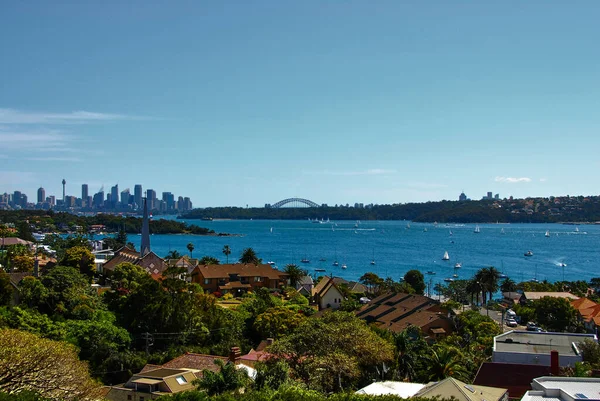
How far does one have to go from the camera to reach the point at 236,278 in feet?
169

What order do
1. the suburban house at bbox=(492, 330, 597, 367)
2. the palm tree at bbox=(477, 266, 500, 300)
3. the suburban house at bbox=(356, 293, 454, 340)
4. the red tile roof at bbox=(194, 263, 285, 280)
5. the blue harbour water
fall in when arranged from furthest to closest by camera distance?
1. the blue harbour water
2. the palm tree at bbox=(477, 266, 500, 300)
3. the red tile roof at bbox=(194, 263, 285, 280)
4. the suburban house at bbox=(356, 293, 454, 340)
5. the suburban house at bbox=(492, 330, 597, 367)

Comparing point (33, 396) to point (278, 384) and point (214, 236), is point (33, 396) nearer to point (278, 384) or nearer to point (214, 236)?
point (278, 384)

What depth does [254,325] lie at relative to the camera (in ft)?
108

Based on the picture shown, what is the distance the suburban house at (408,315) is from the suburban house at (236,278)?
11.8 metres

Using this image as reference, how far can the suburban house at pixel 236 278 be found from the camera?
50031 mm

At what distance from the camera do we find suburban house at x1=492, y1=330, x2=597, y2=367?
853 inches

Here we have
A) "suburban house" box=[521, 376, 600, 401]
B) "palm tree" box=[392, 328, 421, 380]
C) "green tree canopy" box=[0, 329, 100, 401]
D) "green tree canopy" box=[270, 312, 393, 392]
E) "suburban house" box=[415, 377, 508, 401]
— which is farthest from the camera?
"palm tree" box=[392, 328, 421, 380]

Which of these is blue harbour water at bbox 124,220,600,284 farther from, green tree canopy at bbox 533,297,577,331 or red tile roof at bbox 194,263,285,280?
green tree canopy at bbox 533,297,577,331

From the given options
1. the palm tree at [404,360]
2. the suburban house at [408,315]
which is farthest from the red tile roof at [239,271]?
the palm tree at [404,360]

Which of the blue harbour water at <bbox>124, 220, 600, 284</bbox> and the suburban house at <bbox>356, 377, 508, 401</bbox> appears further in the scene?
the blue harbour water at <bbox>124, 220, 600, 284</bbox>

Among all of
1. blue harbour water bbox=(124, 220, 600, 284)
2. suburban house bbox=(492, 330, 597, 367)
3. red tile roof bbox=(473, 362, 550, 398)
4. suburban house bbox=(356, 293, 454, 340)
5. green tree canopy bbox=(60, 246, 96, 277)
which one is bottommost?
blue harbour water bbox=(124, 220, 600, 284)

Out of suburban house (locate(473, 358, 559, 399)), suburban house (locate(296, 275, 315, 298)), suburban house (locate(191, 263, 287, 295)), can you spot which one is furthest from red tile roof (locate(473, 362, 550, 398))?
suburban house (locate(191, 263, 287, 295))

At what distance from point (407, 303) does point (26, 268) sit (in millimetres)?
28068

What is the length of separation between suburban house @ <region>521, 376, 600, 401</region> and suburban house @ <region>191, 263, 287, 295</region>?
36.7m
